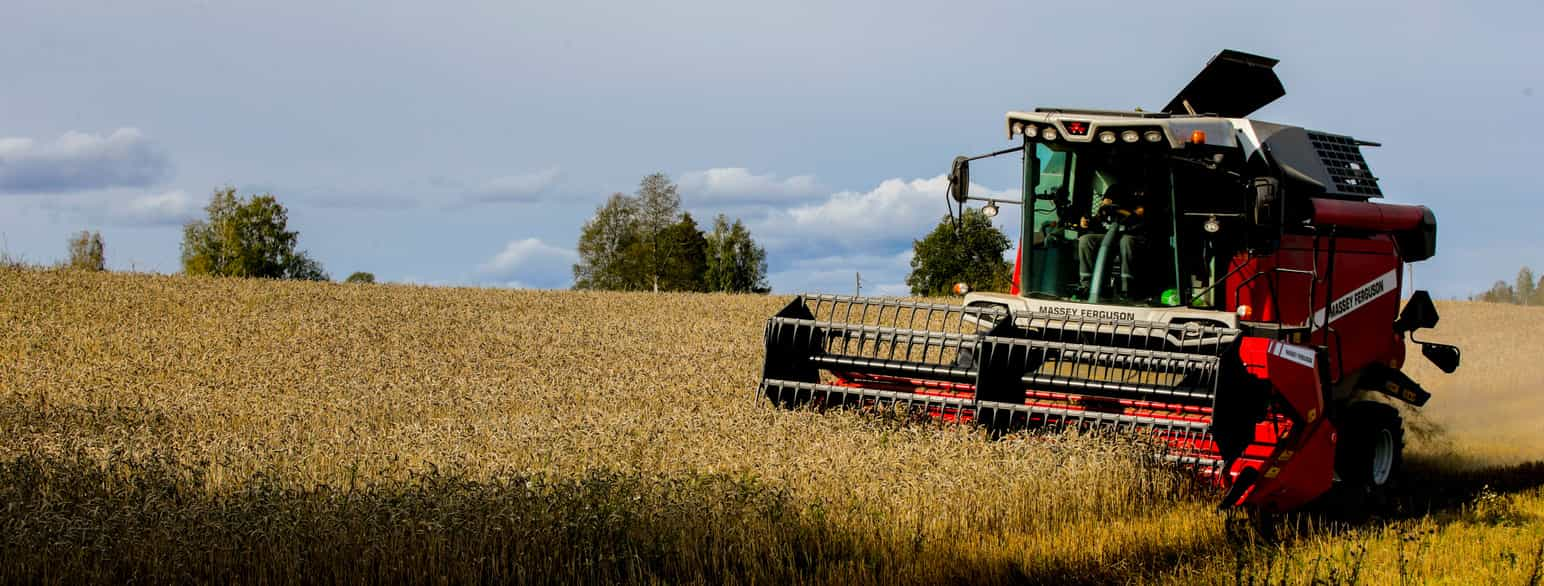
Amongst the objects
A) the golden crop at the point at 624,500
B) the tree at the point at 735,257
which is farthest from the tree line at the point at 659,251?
the golden crop at the point at 624,500

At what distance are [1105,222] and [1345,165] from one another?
2.75m

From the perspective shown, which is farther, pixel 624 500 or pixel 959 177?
pixel 959 177

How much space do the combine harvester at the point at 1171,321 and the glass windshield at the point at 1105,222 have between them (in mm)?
11

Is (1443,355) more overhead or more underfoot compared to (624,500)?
more overhead

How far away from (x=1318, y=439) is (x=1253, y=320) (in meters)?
1.35

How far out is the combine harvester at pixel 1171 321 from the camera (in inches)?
309

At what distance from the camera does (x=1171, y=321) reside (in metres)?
8.56

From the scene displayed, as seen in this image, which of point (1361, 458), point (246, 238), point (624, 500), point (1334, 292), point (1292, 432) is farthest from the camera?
point (246, 238)

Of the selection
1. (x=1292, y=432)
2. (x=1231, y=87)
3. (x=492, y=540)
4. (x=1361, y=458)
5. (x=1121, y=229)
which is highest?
(x=1231, y=87)

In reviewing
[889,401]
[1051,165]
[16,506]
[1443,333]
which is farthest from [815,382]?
[1443,333]

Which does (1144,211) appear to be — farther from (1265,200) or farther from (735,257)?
(735,257)

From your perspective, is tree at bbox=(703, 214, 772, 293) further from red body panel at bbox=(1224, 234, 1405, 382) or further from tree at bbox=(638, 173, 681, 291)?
red body panel at bbox=(1224, 234, 1405, 382)

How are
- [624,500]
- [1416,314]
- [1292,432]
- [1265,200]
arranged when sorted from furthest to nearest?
[1416,314]
[1265,200]
[1292,432]
[624,500]

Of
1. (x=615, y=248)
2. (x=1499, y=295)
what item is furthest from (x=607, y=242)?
(x=1499, y=295)
